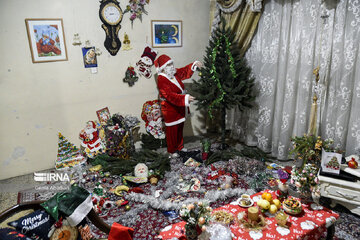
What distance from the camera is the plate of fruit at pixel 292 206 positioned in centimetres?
216

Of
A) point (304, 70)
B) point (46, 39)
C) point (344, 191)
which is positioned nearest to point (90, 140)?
point (46, 39)

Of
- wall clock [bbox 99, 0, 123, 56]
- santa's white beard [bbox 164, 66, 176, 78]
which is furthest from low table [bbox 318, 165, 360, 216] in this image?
wall clock [bbox 99, 0, 123, 56]

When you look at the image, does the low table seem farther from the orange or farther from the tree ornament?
the tree ornament

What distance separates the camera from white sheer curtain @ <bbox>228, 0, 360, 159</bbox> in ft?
9.70

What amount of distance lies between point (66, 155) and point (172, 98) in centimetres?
174

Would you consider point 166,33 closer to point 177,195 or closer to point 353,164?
point 177,195

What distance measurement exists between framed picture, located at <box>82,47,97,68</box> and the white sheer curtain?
229 centimetres

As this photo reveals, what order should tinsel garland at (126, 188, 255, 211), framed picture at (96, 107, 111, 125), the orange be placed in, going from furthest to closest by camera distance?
1. framed picture at (96, 107, 111, 125)
2. tinsel garland at (126, 188, 255, 211)
3. the orange

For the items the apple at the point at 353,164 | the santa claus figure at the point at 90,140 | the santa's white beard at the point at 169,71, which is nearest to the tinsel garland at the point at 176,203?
the apple at the point at 353,164

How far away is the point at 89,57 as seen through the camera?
375cm

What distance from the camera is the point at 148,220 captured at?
8.87 feet

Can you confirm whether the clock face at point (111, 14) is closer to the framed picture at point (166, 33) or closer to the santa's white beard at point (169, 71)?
the framed picture at point (166, 33)

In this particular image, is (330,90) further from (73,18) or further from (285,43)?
(73,18)

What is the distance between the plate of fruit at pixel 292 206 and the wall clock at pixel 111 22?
9.81 feet
